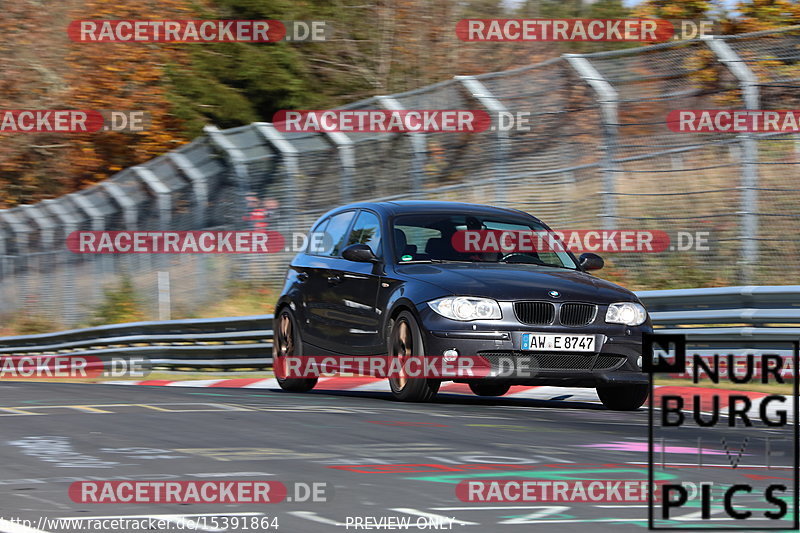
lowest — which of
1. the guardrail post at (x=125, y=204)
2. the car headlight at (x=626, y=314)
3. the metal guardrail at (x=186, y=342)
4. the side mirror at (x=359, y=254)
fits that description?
the metal guardrail at (x=186, y=342)

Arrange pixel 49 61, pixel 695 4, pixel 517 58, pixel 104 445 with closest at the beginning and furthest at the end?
1. pixel 104 445
2. pixel 695 4
3. pixel 517 58
4. pixel 49 61

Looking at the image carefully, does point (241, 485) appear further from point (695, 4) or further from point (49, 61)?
→ point (49, 61)

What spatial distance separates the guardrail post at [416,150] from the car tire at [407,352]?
658cm

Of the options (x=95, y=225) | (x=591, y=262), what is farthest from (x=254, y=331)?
(x=95, y=225)

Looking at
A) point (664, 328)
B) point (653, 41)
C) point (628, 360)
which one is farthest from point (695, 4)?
point (628, 360)

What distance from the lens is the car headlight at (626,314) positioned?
35.0 feet

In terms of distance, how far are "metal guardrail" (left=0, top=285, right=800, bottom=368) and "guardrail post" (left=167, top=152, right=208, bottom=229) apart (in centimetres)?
236

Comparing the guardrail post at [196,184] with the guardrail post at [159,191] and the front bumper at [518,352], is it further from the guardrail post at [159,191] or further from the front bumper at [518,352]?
the front bumper at [518,352]

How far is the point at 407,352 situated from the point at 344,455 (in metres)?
3.32

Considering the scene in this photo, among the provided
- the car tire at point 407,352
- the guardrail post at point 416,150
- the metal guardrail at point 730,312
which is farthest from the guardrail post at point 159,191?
the car tire at point 407,352

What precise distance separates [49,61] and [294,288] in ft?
103

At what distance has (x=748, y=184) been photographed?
44.8 feet

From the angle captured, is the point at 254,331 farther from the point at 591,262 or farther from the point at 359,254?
the point at 591,262

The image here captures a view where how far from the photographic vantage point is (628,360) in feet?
35.1
